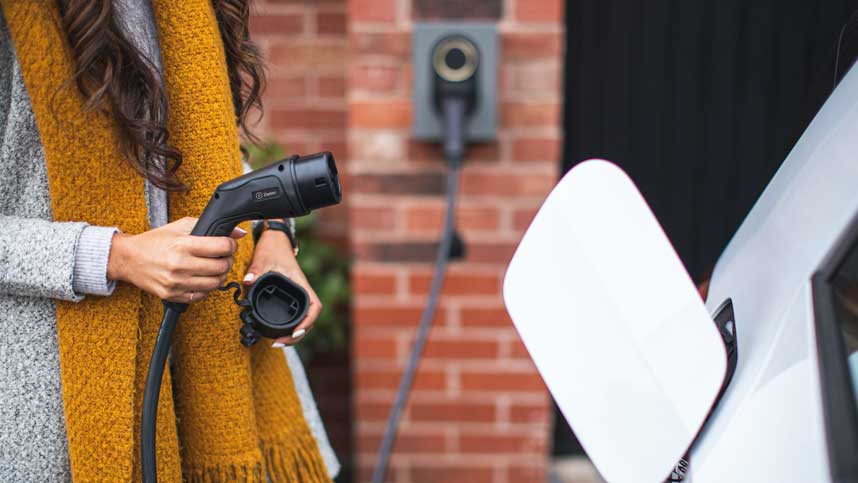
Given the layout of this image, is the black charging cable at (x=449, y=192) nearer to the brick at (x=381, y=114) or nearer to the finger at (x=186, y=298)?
the brick at (x=381, y=114)

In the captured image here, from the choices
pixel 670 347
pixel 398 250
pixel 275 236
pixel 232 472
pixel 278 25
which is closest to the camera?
pixel 670 347

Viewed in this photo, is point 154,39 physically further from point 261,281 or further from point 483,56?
point 483,56

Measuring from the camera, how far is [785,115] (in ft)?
8.21

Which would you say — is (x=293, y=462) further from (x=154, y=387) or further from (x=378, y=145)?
(x=378, y=145)

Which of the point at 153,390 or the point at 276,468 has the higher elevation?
the point at 153,390

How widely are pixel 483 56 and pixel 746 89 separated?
97 cm

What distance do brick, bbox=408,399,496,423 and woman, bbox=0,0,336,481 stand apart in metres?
1.12

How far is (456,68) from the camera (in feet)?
6.60

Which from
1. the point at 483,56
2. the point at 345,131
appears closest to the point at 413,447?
the point at 345,131

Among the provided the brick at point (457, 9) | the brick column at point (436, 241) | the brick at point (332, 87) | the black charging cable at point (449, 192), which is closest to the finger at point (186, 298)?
the black charging cable at point (449, 192)

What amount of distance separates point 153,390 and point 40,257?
8.7 inches

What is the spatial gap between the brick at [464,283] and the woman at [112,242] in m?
1.02

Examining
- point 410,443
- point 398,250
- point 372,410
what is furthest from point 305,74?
point 410,443

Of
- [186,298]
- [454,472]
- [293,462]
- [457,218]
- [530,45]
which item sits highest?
[530,45]
